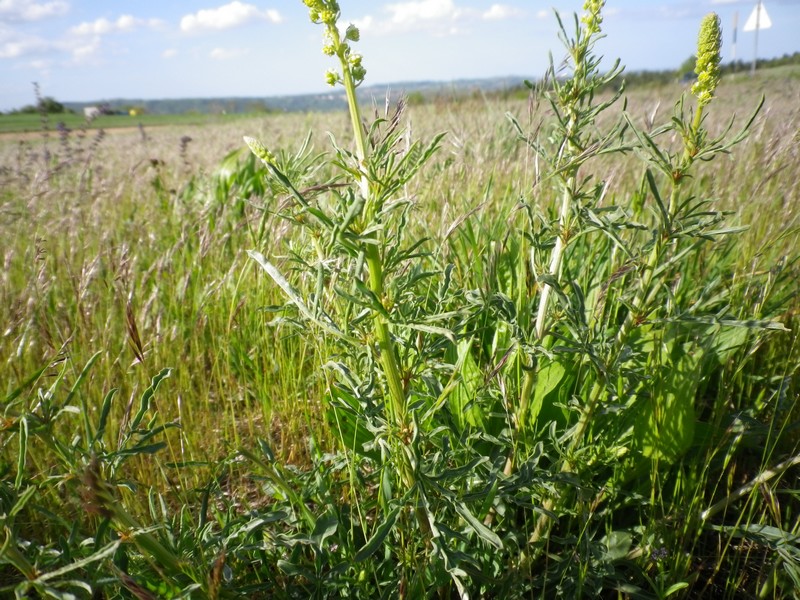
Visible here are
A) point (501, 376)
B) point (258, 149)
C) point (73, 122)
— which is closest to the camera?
point (258, 149)

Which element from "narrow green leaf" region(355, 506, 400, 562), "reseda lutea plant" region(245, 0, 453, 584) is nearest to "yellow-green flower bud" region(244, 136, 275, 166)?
"reseda lutea plant" region(245, 0, 453, 584)

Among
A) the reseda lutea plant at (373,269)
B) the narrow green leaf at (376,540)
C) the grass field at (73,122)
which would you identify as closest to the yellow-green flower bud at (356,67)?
the reseda lutea plant at (373,269)

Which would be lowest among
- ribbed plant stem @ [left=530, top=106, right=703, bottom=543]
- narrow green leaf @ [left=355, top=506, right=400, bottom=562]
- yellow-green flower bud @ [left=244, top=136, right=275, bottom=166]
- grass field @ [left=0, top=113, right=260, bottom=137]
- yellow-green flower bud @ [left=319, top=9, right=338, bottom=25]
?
narrow green leaf @ [left=355, top=506, right=400, bottom=562]

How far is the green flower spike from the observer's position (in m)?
1.03

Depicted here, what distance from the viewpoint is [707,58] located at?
1050mm

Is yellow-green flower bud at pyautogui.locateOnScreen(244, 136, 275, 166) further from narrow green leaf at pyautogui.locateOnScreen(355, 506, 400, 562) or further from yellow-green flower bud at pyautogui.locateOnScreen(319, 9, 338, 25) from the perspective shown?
narrow green leaf at pyautogui.locateOnScreen(355, 506, 400, 562)

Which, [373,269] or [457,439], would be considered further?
[457,439]

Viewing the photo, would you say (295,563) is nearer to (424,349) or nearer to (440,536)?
(440,536)

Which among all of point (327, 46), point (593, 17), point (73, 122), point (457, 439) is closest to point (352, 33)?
point (327, 46)

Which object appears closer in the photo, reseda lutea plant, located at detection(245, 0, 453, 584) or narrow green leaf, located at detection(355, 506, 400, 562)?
reseda lutea plant, located at detection(245, 0, 453, 584)

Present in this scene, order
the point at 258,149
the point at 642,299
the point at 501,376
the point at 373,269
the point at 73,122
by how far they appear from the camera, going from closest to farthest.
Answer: the point at 258,149 → the point at 373,269 → the point at 642,299 → the point at 501,376 → the point at 73,122

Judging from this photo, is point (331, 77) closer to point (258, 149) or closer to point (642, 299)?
point (258, 149)

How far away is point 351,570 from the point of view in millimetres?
1255

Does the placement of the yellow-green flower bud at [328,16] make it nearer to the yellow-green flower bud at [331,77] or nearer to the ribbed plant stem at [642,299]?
the yellow-green flower bud at [331,77]
